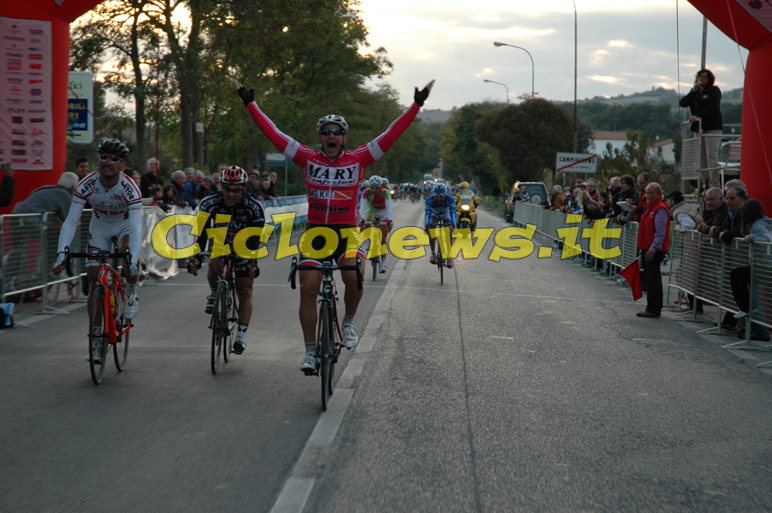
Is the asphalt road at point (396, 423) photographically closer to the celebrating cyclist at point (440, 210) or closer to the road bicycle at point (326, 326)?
the road bicycle at point (326, 326)

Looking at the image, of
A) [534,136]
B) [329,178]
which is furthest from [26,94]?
[534,136]

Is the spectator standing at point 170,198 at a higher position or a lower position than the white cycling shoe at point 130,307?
higher

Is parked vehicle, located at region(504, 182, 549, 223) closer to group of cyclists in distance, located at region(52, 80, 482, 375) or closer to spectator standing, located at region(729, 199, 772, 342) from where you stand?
spectator standing, located at region(729, 199, 772, 342)

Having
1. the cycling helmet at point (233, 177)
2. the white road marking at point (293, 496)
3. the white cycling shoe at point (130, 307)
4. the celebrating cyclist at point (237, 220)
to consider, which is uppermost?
the cycling helmet at point (233, 177)

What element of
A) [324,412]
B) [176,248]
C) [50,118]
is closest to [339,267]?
[324,412]

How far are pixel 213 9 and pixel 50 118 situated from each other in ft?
43.2

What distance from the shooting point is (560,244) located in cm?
2422

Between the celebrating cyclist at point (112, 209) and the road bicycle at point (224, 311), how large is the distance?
63 centimetres

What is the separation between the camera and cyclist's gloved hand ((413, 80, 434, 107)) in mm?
6461

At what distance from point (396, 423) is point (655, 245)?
694 centimetres

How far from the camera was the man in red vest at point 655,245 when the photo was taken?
1108cm

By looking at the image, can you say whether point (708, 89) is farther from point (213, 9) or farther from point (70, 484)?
point (213, 9)

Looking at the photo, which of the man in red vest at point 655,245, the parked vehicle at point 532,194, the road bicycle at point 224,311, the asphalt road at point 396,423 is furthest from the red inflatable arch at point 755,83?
the parked vehicle at point 532,194

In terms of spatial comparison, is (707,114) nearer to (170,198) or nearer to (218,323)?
(170,198)
